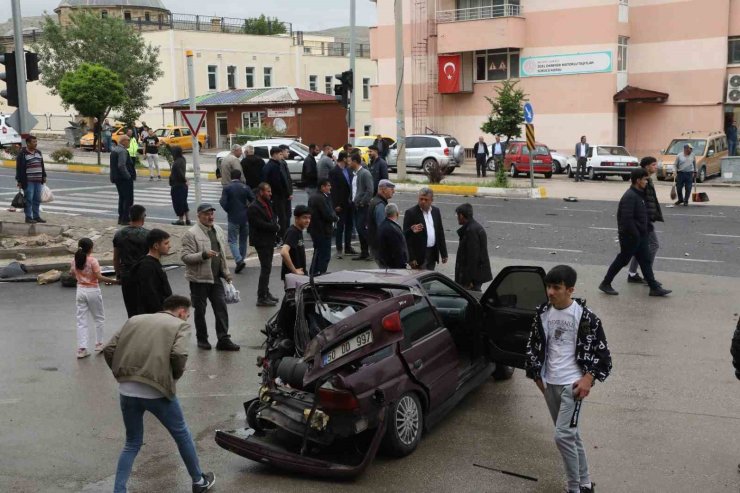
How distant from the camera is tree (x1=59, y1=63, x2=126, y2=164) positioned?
39562 mm

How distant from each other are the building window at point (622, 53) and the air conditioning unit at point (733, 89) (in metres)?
4.79

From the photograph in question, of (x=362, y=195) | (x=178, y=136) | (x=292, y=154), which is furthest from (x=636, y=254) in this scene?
(x=178, y=136)

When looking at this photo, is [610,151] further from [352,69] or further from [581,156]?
[352,69]

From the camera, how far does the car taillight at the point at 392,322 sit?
649cm

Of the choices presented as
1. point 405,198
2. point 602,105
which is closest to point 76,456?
point 405,198

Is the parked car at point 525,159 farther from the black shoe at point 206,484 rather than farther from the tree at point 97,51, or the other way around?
the black shoe at point 206,484

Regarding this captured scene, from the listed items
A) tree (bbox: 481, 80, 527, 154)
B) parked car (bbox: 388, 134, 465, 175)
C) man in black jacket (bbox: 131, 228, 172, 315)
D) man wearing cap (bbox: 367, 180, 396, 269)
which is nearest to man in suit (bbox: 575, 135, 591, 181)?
tree (bbox: 481, 80, 527, 154)

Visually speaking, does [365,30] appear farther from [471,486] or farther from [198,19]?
[471,486]

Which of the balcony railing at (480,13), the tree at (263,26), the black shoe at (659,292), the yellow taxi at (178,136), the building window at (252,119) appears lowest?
the black shoe at (659,292)

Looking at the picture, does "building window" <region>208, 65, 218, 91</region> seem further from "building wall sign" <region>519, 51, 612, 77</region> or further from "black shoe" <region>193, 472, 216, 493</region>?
"black shoe" <region>193, 472, 216, 493</region>

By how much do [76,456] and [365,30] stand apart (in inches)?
3789

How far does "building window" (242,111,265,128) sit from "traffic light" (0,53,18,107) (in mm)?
33735

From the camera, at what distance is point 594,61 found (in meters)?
40.4

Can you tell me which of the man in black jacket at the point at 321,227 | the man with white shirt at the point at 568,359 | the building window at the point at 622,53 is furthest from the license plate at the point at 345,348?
the building window at the point at 622,53
